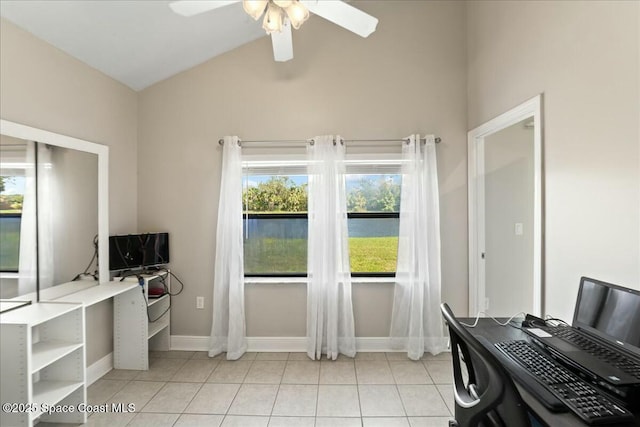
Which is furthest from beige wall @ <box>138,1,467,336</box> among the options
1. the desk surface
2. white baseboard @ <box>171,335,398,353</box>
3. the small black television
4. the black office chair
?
the black office chair

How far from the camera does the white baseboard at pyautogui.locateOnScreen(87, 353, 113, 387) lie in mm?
2543

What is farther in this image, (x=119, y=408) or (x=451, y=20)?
(x=451, y=20)

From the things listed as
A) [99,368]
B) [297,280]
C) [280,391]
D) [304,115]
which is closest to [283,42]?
[304,115]

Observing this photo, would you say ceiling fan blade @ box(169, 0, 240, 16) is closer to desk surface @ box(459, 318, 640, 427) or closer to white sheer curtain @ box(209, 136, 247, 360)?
white sheer curtain @ box(209, 136, 247, 360)

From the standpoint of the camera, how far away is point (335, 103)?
309 cm

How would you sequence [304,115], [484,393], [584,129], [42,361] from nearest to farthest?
[484,393] < [584,129] < [42,361] < [304,115]

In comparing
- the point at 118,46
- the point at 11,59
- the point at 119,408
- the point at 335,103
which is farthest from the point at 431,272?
the point at 11,59

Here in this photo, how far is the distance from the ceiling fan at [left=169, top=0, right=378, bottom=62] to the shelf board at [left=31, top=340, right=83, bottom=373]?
212 cm

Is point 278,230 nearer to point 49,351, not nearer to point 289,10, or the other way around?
point 49,351

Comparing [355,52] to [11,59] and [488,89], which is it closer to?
[488,89]

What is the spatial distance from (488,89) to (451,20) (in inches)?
36.8

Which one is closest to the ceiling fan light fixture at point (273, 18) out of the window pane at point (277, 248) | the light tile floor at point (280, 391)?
the window pane at point (277, 248)

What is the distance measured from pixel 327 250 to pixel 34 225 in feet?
7.06

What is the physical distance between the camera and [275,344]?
3.11 m
